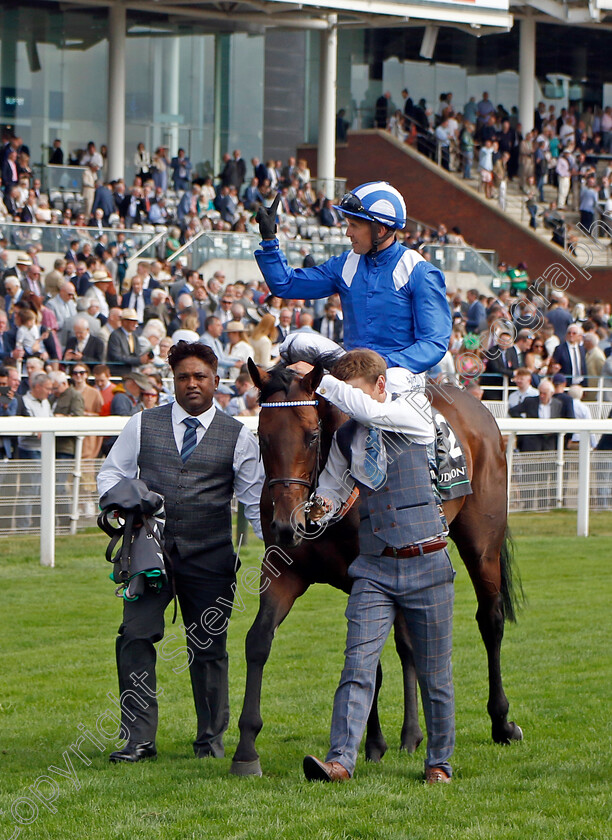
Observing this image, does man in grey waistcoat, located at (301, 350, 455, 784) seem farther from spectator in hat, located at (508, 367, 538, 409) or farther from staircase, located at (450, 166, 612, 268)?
staircase, located at (450, 166, 612, 268)

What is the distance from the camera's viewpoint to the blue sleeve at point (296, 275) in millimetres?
5023

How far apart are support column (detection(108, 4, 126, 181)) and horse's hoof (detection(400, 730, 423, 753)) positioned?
61.6ft

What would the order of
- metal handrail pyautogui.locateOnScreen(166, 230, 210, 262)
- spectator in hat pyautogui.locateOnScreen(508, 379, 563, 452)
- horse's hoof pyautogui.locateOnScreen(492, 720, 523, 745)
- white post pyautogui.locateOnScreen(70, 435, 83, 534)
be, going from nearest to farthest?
1. horse's hoof pyautogui.locateOnScreen(492, 720, 523, 745)
2. white post pyautogui.locateOnScreen(70, 435, 83, 534)
3. spectator in hat pyautogui.locateOnScreen(508, 379, 563, 452)
4. metal handrail pyautogui.locateOnScreen(166, 230, 210, 262)

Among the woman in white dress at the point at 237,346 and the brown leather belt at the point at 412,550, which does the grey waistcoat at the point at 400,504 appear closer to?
the brown leather belt at the point at 412,550

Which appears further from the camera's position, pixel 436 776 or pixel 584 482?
pixel 584 482

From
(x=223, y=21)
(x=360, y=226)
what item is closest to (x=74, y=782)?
(x=360, y=226)

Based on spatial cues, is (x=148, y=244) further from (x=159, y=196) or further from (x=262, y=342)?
(x=262, y=342)

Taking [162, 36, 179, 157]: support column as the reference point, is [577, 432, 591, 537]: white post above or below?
below

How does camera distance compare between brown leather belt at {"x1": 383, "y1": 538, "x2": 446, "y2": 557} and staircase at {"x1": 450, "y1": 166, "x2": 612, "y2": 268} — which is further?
staircase at {"x1": 450, "y1": 166, "x2": 612, "y2": 268}

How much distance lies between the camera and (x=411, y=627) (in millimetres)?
4320

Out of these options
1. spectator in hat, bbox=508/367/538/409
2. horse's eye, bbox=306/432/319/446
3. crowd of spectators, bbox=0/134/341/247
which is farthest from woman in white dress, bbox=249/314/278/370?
horse's eye, bbox=306/432/319/446

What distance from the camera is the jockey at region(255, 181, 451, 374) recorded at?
472 centimetres

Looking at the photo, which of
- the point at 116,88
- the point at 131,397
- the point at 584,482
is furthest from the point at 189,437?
the point at 116,88

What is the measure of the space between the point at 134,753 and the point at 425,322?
1977 mm
